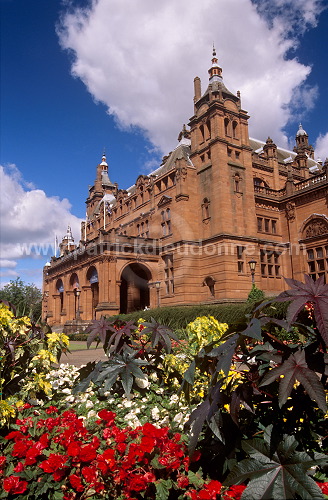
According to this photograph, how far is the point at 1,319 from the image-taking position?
407cm

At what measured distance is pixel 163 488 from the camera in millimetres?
2445

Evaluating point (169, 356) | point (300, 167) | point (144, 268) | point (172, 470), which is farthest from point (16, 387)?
point (300, 167)

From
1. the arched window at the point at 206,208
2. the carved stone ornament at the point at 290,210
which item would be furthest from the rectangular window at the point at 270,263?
the arched window at the point at 206,208

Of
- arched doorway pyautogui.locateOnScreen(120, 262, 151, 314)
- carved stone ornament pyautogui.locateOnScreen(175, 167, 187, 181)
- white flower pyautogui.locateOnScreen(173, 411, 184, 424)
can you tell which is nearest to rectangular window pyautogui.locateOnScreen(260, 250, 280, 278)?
carved stone ornament pyautogui.locateOnScreen(175, 167, 187, 181)

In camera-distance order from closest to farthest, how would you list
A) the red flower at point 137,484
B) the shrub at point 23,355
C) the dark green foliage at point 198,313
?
1. the red flower at point 137,484
2. the shrub at point 23,355
3. the dark green foliage at point 198,313

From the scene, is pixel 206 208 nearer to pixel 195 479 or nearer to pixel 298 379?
pixel 195 479

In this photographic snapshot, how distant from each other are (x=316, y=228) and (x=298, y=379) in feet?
87.9

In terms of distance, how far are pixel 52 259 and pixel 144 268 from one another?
18605 millimetres

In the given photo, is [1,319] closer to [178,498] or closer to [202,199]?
[178,498]

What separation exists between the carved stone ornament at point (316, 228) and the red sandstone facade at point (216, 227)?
3.3 inches

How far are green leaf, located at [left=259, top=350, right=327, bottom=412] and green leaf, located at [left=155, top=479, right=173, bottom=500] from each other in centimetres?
108

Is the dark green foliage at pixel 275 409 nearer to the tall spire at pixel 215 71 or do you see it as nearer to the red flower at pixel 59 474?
the red flower at pixel 59 474

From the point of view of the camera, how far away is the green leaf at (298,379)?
190 cm

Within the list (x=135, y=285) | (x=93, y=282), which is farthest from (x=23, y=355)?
(x=135, y=285)
